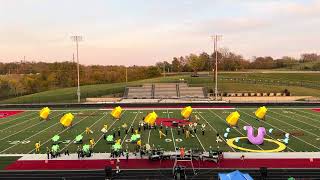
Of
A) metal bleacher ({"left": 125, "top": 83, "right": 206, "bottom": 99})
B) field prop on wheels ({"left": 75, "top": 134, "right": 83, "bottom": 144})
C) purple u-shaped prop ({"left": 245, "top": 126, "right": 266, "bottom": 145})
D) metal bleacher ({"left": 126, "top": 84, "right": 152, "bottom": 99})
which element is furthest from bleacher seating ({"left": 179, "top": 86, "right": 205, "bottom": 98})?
field prop on wheels ({"left": 75, "top": 134, "right": 83, "bottom": 144})

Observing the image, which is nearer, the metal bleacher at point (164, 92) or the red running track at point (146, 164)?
the red running track at point (146, 164)

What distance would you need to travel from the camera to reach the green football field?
95.3 feet

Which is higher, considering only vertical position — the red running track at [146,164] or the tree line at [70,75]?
the tree line at [70,75]

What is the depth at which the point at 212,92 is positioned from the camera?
72.5 metres

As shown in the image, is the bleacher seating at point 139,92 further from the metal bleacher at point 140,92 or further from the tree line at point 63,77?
the tree line at point 63,77

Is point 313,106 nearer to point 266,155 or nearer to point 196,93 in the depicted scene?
point 196,93

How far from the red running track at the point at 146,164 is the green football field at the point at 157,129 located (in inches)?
123

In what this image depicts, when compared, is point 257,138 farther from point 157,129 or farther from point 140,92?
point 140,92

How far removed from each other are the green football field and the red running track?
3134mm

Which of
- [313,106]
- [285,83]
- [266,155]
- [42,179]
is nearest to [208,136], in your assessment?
[266,155]

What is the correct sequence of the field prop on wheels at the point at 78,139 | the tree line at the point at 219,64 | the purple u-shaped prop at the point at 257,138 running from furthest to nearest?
the tree line at the point at 219,64 < the field prop on wheels at the point at 78,139 < the purple u-shaped prop at the point at 257,138

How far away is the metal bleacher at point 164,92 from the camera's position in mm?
69875

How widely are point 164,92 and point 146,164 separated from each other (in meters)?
48.9

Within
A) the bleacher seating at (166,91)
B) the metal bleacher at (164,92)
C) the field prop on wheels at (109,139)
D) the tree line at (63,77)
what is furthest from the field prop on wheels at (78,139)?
the tree line at (63,77)
